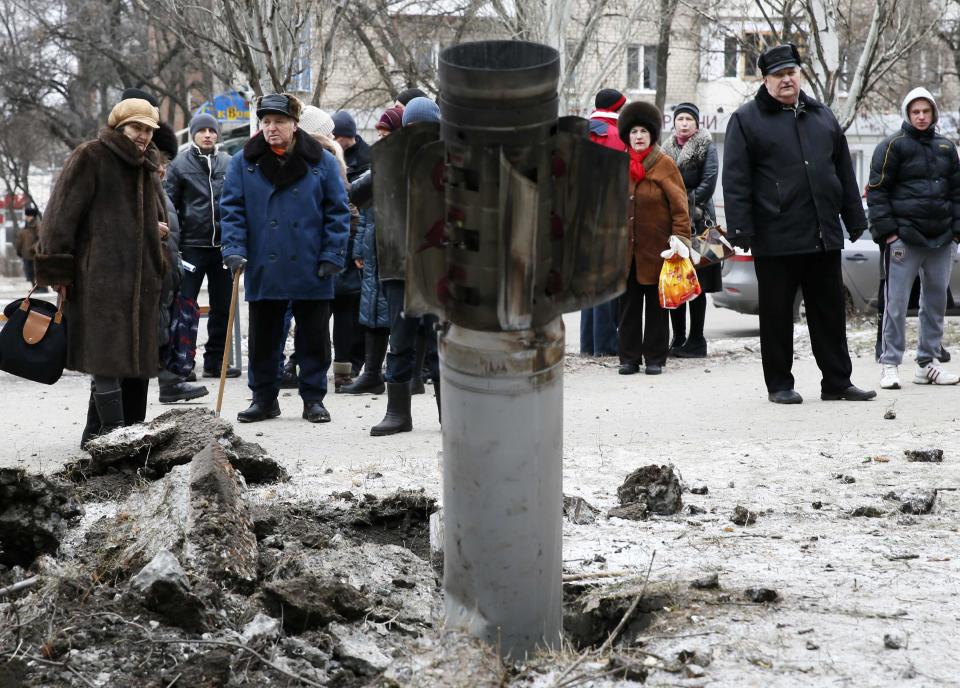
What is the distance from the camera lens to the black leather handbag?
7020mm

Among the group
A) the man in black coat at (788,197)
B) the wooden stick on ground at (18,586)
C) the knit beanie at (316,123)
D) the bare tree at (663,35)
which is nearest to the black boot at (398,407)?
the man in black coat at (788,197)

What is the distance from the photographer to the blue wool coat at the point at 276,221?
8234 mm

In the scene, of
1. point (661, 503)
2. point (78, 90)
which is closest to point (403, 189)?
point (661, 503)

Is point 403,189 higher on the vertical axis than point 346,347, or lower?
higher

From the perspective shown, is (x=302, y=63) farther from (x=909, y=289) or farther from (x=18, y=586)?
(x=18, y=586)

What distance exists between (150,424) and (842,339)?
470cm

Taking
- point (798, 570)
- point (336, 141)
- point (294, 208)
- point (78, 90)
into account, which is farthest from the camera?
point (78, 90)

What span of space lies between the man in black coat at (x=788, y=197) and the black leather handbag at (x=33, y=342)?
4048 millimetres

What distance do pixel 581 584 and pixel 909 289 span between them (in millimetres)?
5954

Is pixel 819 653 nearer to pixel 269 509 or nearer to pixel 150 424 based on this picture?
pixel 269 509

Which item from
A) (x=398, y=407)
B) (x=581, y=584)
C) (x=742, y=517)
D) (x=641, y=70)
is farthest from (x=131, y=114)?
(x=641, y=70)

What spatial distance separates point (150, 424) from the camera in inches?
234

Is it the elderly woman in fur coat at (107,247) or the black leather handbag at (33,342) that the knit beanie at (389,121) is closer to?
the elderly woman in fur coat at (107,247)

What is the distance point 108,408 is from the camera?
7.21m
